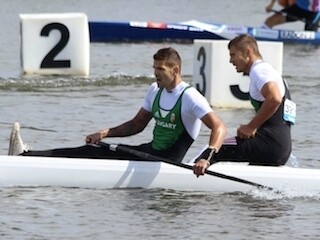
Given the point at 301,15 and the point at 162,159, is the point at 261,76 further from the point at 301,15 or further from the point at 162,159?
the point at 301,15

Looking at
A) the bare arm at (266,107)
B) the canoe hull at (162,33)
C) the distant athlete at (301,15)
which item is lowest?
the bare arm at (266,107)

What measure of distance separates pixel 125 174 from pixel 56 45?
6.93m

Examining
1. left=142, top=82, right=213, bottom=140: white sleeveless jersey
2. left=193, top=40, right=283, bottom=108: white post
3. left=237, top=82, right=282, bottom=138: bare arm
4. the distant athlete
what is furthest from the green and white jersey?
the distant athlete

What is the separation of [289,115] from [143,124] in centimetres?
106

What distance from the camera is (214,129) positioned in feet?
29.2

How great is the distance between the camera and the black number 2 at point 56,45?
16.0 m

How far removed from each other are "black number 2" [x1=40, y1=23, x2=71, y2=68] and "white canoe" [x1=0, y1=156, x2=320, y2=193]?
6.88m

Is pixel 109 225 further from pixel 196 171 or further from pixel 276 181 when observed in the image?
pixel 276 181

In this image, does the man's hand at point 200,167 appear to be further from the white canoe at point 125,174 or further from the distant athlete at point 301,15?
the distant athlete at point 301,15

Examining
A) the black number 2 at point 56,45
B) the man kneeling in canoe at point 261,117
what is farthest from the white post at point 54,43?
the man kneeling in canoe at point 261,117

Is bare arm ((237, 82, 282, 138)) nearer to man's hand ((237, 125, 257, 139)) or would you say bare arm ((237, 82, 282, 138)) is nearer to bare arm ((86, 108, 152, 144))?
man's hand ((237, 125, 257, 139))

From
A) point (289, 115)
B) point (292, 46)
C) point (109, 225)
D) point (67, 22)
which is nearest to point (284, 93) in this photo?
point (289, 115)

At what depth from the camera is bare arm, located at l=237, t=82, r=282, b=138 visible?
9.07 m

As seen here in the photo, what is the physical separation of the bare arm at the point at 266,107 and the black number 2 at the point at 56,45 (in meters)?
7.14
